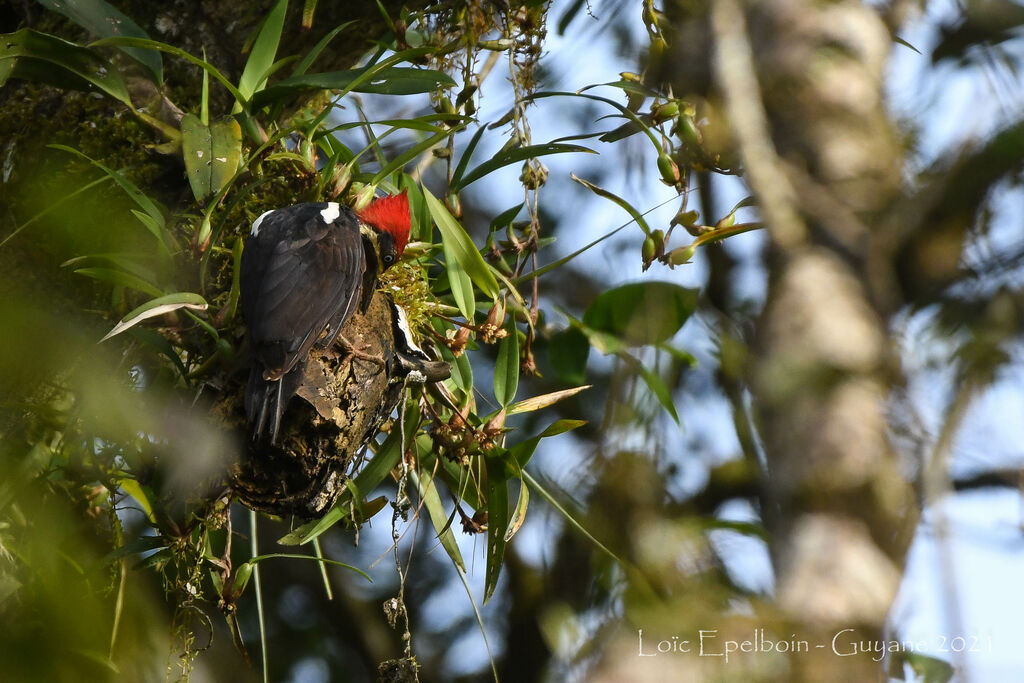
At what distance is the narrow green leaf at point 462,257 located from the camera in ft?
4.52

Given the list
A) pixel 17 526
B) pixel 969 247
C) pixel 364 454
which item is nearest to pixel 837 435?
pixel 969 247

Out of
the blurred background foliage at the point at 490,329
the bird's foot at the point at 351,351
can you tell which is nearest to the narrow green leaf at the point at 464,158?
the blurred background foliage at the point at 490,329

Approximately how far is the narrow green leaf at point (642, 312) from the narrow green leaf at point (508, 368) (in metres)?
0.39

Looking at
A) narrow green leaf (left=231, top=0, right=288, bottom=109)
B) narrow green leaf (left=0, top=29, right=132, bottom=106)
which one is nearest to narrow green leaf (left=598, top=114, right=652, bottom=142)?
narrow green leaf (left=231, top=0, right=288, bottom=109)

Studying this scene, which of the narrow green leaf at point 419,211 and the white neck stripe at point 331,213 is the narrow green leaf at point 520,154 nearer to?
the narrow green leaf at point 419,211

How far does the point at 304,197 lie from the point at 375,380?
426mm

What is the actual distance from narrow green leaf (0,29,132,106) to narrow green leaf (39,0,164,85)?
0.06 meters

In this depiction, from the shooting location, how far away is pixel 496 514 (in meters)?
1.42

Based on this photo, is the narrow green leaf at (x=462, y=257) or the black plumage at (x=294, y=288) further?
the narrow green leaf at (x=462, y=257)

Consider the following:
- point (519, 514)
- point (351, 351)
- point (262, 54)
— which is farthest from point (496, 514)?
point (262, 54)

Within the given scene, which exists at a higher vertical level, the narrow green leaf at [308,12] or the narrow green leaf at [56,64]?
the narrow green leaf at [308,12]

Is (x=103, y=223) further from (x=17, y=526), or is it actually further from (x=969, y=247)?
(x=969, y=247)

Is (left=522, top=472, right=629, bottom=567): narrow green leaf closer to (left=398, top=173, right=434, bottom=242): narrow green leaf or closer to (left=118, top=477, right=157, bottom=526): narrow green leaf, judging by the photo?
(left=398, top=173, right=434, bottom=242): narrow green leaf

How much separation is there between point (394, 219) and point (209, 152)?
1.07ft
